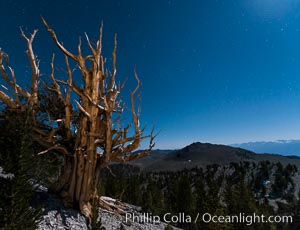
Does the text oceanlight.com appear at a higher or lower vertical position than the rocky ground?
lower

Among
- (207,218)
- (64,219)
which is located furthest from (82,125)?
(207,218)

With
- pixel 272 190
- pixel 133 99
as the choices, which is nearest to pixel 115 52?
pixel 133 99

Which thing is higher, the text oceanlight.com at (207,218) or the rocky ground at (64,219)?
the rocky ground at (64,219)

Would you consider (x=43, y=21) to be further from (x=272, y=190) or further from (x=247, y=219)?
(x=272, y=190)

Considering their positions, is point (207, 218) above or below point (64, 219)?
below

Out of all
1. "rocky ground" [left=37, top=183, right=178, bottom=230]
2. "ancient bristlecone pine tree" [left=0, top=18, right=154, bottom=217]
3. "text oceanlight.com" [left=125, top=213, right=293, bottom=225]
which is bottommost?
"text oceanlight.com" [left=125, top=213, right=293, bottom=225]

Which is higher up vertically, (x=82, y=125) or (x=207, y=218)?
(x=82, y=125)

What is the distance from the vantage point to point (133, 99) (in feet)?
61.1

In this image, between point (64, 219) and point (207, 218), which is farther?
point (207, 218)

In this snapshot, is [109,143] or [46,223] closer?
[46,223]

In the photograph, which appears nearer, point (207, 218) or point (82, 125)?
point (82, 125)

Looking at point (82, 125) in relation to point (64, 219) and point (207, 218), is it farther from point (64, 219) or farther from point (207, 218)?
point (207, 218)

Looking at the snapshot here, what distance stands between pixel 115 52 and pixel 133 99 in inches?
141

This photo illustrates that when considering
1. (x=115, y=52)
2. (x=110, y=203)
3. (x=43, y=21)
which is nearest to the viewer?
(x=43, y=21)
